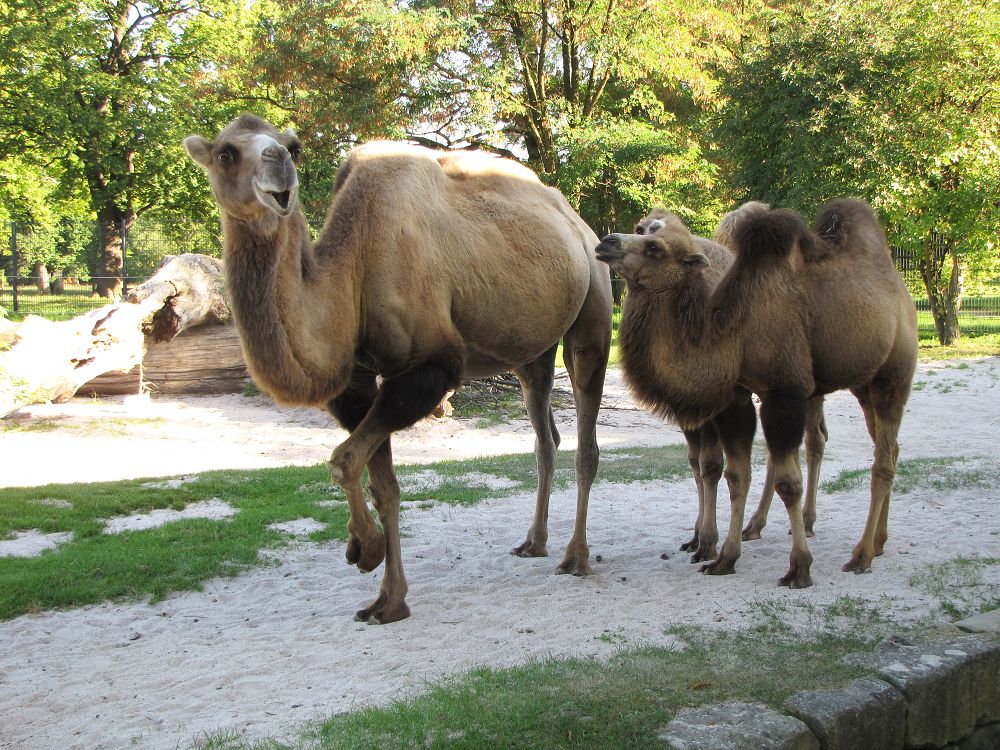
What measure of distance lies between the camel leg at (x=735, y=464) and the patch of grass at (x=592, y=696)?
1.28 m

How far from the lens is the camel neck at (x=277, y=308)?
14.1ft

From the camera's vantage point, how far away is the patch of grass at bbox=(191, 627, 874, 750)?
3486 mm

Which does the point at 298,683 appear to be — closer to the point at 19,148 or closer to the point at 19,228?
the point at 19,148

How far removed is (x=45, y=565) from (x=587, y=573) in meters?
3.69

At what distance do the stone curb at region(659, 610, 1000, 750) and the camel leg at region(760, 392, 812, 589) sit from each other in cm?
131

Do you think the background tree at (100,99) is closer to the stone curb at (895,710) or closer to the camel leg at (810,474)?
the camel leg at (810,474)

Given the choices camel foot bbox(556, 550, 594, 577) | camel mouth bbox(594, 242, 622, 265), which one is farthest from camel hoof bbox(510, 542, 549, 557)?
camel mouth bbox(594, 242, 622, 265)

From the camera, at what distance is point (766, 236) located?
18.4 ft

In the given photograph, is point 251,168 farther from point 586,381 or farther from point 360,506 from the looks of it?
point 586,381

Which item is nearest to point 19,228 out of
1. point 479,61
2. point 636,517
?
point 479,61

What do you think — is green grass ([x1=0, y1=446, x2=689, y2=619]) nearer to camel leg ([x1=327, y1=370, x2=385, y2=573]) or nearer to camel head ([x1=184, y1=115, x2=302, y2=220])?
camel leg ([x1=327, y1=370, x2=385, y2=573])

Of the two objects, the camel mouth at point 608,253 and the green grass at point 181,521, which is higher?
the camel mouth at point 608,253

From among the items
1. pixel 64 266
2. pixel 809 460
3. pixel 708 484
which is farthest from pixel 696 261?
pixel 64 266

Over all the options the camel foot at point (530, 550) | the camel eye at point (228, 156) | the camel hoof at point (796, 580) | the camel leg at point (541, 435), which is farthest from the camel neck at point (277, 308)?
the camel hoof at point (796, 580)
